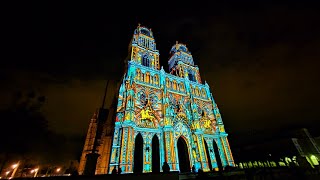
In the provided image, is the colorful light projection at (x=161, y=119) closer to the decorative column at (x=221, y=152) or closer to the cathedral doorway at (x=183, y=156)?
the decorative column at (x=221, y=152)

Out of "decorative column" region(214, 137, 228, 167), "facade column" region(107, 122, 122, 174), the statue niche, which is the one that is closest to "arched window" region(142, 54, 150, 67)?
the statue niche

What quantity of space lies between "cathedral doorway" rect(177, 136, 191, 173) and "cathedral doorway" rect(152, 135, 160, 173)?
12.4ft

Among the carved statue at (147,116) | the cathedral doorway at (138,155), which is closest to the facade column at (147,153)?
the cathedral doorway at (138,155)

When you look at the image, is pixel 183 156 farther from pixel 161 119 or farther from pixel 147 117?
pixel 147 117

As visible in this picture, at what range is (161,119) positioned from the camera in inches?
803

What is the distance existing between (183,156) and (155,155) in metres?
4.77

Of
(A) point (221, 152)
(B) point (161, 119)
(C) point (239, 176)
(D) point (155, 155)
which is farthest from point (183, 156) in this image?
(C) point (239, 176)

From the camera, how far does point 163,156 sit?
17.7m

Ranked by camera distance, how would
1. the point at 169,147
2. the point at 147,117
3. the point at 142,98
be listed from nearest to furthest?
1. the point at 169,147
2. the point at 147,117
3. the point at 142,98

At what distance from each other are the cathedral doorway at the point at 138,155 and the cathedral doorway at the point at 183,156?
6.09m

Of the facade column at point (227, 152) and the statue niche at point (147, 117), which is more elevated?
the statue niche at point (147, 117)

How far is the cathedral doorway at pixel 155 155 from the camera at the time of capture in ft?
56.5

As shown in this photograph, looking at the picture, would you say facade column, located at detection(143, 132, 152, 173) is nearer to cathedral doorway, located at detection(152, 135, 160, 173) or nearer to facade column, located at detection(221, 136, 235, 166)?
cathedral doorway, located at detection(152, 135, 160, 173)

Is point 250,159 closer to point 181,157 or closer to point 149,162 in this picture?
point 181,157
